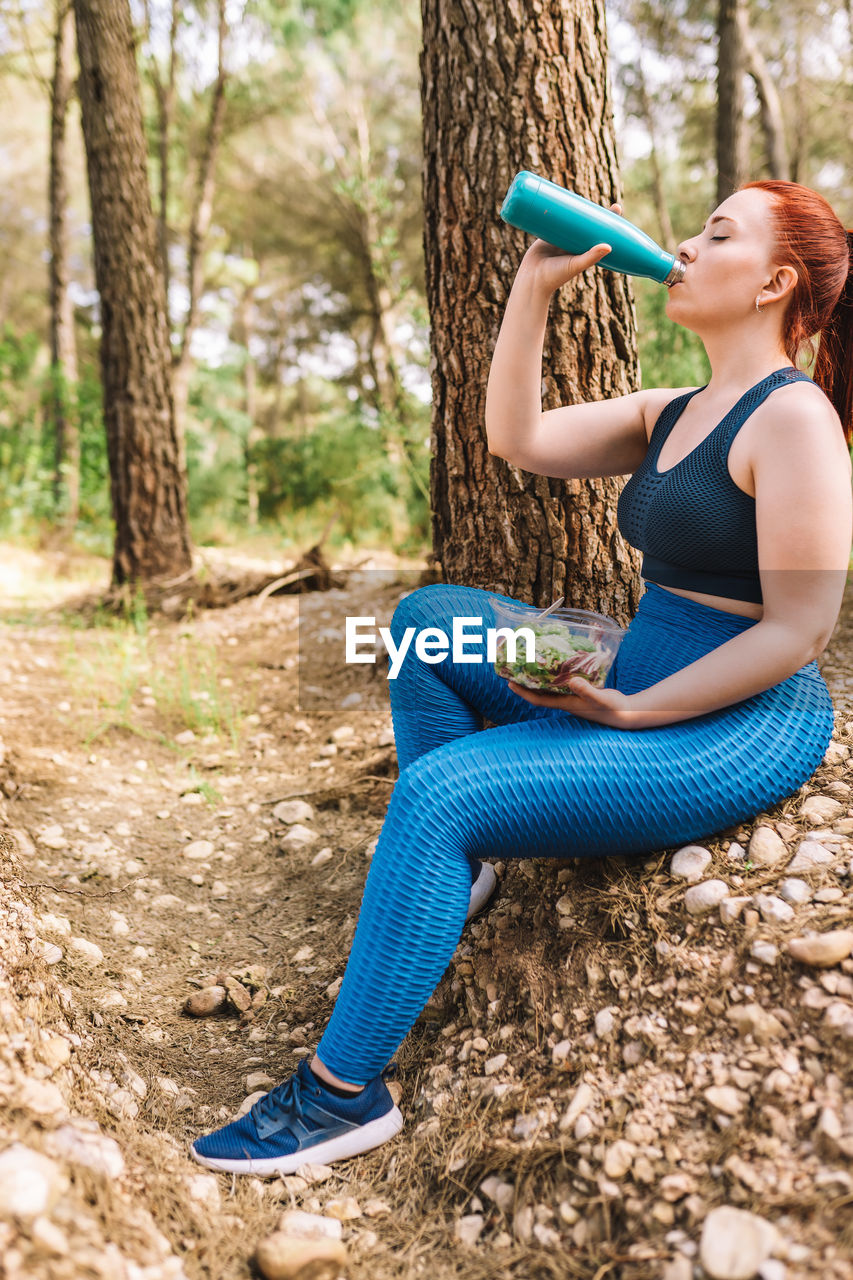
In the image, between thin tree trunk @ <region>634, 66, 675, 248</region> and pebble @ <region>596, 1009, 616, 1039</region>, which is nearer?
pebble @ <region>596, 1009, 616, 1039</region>

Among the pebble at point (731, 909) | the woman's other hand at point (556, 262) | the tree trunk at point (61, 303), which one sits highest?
the tree trunk at point (61, 303)

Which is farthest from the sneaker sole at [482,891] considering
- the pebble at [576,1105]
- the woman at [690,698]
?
the pebble at [576,1105]

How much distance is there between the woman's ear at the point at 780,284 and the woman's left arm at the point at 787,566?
0.65ft

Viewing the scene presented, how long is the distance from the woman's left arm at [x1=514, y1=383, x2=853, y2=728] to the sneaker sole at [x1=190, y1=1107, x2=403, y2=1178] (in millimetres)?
727

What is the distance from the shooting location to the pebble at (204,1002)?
1.75m

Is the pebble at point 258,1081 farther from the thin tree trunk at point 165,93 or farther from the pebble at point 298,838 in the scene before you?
the thin tree trunk at point 165,93

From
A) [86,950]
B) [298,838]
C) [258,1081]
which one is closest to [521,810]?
[258,1081]

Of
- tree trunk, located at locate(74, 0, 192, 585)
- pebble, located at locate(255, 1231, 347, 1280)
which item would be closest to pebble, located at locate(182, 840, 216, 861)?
pebble, located at locate(255, 1231, 347, 1280)

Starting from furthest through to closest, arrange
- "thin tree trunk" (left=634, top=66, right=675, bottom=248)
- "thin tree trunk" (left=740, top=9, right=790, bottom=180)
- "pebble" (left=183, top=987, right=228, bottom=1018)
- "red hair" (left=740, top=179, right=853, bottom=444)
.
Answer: "thin tree trunk" (left=634, top=66, right=675, bottom=248)
"thin tree trunk" (left=740, top=9, right=790, bottom=180)
"pebble" (left=183, top=987, right=228, bottom=1018)
"red hair" (left=740, top=179, right=853, bottom=444)

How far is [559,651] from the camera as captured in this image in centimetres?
136

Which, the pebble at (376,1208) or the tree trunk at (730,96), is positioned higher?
the tree trunk at (730,96)

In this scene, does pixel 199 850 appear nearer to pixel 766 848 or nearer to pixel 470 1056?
pixel 470 1056

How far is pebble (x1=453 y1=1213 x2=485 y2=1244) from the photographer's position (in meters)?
1.22

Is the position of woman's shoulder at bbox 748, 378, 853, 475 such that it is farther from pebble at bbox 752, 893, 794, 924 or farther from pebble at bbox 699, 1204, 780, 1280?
pebble at bbox 699, 1204, 780, 1280
